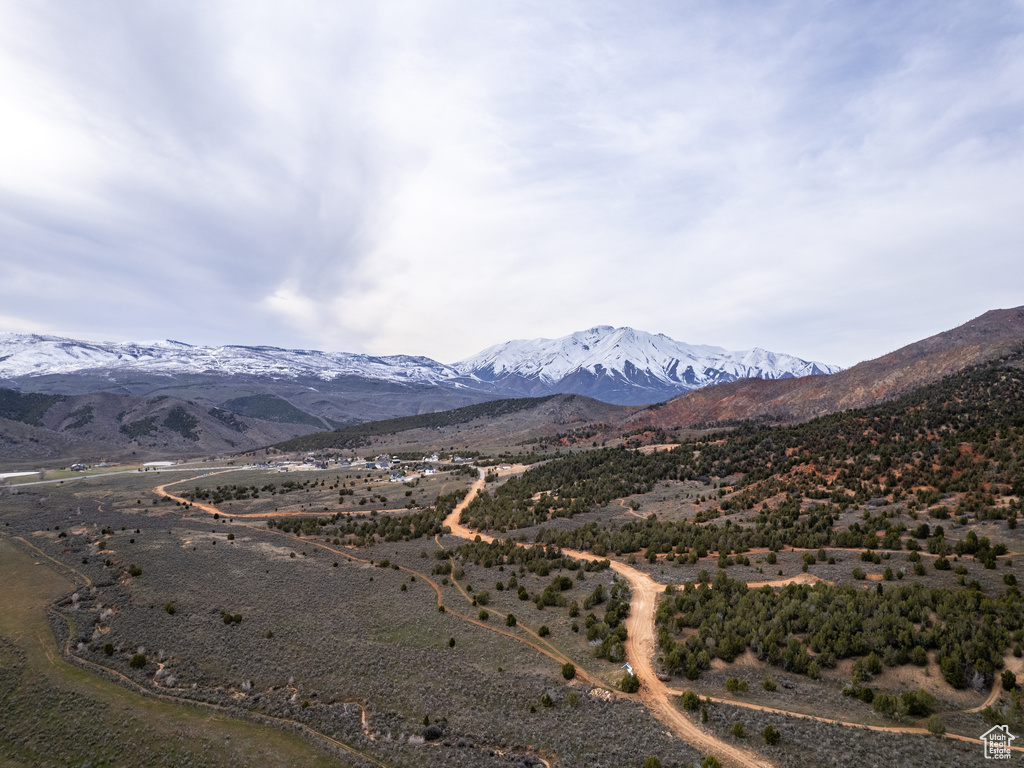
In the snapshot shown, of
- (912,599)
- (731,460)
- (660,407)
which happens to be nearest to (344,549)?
(912,599)

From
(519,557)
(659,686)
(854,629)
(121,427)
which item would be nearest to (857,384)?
(519,557)

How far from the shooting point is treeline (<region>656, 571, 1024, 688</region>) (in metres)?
17.2

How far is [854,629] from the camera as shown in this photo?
1967 centimetres

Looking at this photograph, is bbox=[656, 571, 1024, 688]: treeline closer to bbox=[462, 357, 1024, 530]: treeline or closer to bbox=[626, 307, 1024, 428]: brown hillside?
bbox=[462, 357, 1024, 530]: treeline

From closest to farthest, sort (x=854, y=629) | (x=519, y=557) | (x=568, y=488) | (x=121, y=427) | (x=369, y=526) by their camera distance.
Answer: (x=854, y=629)
(x=519, y=557)
(x=369, y=526)
(x=568, y=488)
(x=121, y=427)

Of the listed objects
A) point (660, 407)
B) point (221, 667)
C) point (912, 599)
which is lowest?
point (221, 667)

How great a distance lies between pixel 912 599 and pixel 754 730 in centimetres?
1102

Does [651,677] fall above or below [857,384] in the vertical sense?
below

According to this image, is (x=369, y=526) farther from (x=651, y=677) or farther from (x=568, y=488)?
(x=651, y=677)

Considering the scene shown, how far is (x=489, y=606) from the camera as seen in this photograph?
28.5m

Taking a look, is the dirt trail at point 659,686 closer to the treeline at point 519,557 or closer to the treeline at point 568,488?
the treeline at point 519,557

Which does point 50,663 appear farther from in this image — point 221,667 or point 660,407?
point 660,407

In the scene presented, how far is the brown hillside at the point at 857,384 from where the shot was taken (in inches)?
3380

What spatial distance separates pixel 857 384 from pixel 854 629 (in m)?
101
